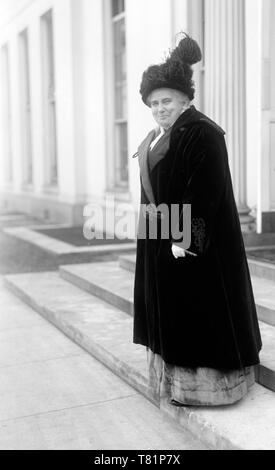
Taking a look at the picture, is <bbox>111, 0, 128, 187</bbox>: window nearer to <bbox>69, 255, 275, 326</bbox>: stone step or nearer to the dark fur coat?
<bbox>69, 255, 275, 326</bbox>: stone step

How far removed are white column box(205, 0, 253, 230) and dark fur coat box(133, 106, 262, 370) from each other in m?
3.92

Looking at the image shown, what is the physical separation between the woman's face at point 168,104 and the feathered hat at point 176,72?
30 mm

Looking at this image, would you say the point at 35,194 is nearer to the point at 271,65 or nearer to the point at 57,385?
the point at 271,65

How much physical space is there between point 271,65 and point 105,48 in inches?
217

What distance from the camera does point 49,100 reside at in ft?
A: 49.5

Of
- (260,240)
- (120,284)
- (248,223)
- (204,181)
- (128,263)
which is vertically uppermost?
(204,181)

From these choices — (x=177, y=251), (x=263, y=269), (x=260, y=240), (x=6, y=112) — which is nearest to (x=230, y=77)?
(x=260, y=240)

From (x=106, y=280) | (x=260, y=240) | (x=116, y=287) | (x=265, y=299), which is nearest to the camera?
(x=265, y=299)

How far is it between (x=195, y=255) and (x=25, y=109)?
14.8m

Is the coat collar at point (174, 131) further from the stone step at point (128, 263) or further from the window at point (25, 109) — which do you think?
the window at point (25, 109)

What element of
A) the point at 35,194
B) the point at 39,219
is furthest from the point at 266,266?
the point at 35,194

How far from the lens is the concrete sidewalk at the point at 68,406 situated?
11.3 feet

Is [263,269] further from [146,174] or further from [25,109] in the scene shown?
[25,109]

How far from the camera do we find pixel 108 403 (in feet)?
13.1
